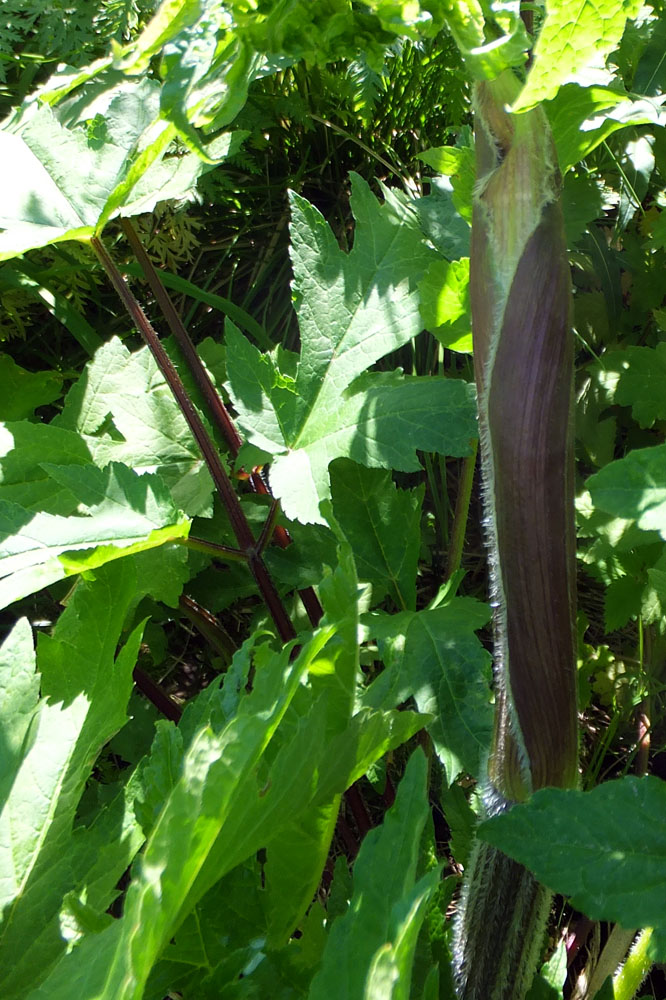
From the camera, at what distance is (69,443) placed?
1163 millimetres

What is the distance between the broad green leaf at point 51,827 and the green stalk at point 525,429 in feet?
1.15

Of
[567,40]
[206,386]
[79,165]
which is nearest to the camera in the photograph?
[567,40]

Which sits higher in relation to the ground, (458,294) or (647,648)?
(458,294)

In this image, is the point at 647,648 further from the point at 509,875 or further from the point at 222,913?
the point at 222,913

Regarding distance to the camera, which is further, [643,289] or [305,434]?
[643,289]

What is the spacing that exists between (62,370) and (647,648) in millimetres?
1121

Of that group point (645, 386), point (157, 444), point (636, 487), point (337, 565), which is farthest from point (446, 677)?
point (645, 386)

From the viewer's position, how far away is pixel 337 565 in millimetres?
956

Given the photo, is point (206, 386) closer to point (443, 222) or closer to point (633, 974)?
point (443, 222)

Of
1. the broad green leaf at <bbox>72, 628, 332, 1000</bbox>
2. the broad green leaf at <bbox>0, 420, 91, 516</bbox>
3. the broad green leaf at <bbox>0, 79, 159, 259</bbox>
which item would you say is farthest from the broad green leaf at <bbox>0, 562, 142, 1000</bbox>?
the broad green leaf at <bbox>0, 79, 159, 259</bbox>

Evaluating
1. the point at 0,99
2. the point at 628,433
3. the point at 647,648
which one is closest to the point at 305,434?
the point at 647,648

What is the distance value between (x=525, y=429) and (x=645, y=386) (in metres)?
0.92

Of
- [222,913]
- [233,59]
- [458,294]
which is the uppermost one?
[233,59]

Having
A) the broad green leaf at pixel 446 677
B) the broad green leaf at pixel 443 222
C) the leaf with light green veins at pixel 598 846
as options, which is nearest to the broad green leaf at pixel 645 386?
the broad green leaf at pixel 443 222
